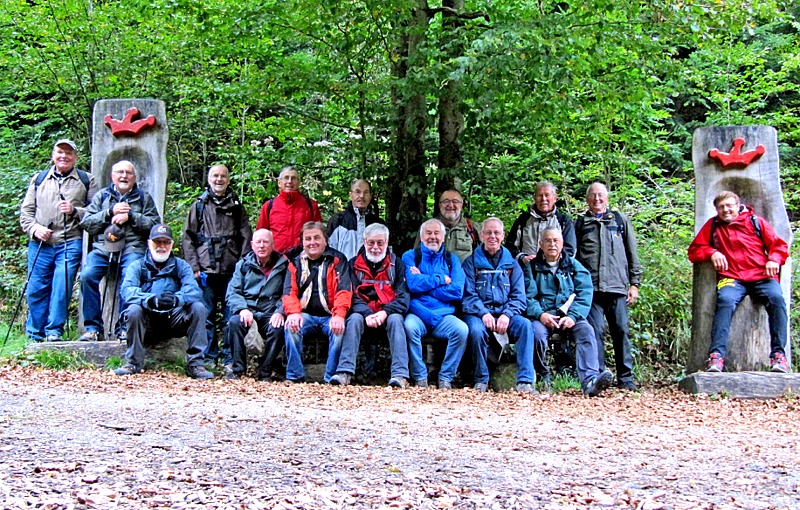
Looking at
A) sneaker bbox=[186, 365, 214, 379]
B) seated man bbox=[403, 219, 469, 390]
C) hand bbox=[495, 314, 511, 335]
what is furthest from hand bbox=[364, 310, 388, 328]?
sneaker bbox=[186, 365, 214, 379]

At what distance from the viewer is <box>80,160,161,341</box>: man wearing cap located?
7.74 meters

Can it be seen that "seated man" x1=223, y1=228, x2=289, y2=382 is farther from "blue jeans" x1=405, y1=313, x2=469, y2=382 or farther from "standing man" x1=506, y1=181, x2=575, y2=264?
"standing man" x1=506, y1=181, x2=575, y2=264

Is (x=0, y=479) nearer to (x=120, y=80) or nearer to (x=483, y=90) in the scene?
(x=483, y=90)

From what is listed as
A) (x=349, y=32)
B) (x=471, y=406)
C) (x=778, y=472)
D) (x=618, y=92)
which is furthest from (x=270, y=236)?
(x=778, y=472)

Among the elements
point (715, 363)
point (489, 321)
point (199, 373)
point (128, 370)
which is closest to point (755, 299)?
point (715, 363)

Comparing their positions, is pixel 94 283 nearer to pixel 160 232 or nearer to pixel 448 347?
pixel 160 232

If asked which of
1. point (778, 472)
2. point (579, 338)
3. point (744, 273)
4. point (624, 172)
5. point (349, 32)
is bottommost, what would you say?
point (778, 472)

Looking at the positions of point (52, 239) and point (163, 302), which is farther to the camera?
point (52, 239)

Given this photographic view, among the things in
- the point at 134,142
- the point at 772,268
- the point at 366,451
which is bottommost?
the point at 366,451

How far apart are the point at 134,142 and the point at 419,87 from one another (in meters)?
3.00

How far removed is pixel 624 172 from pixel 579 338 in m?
4.43

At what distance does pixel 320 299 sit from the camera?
25.2 feet

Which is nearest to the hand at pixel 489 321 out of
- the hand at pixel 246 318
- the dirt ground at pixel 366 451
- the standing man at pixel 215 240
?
the dirt ground at pixel 366 451

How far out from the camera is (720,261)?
771 cm
